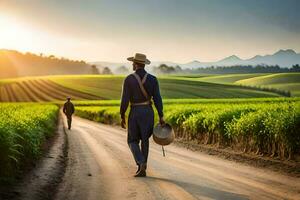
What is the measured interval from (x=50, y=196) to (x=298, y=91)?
370 feet

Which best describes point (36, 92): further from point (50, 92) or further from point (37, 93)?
point (50, 92)

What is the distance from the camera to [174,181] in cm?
1097

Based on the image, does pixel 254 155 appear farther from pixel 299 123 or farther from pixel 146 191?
pixel 146 191

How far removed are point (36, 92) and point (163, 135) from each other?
11424 centimetres

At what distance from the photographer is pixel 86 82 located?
13925 centimetres

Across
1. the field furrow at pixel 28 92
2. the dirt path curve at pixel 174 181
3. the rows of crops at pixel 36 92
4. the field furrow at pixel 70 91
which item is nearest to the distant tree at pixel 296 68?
the field furrow at pixel 70 91

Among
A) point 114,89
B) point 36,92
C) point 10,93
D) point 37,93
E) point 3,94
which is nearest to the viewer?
point 3,94

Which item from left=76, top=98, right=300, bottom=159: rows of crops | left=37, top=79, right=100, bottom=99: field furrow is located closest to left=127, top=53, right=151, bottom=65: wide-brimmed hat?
left=76, top=98, right=300, bottom=159: rows of crops

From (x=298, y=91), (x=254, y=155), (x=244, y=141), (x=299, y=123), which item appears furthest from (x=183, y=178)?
(x=298, y=91)

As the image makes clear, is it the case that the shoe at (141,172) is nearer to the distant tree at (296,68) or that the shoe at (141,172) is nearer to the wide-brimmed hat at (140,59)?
the wide-brimmed hat at (140,59)

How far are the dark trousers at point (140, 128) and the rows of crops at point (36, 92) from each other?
9935 centimetres

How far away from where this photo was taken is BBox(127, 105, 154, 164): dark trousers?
1217 centimetres

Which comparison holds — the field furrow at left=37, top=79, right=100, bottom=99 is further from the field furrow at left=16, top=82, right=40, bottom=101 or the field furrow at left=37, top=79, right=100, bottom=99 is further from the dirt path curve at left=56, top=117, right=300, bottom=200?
the dirt path curve at left=56, top=117, right=300, bottom=200

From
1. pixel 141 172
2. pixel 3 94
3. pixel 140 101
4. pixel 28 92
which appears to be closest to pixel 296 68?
pixel 28 92
